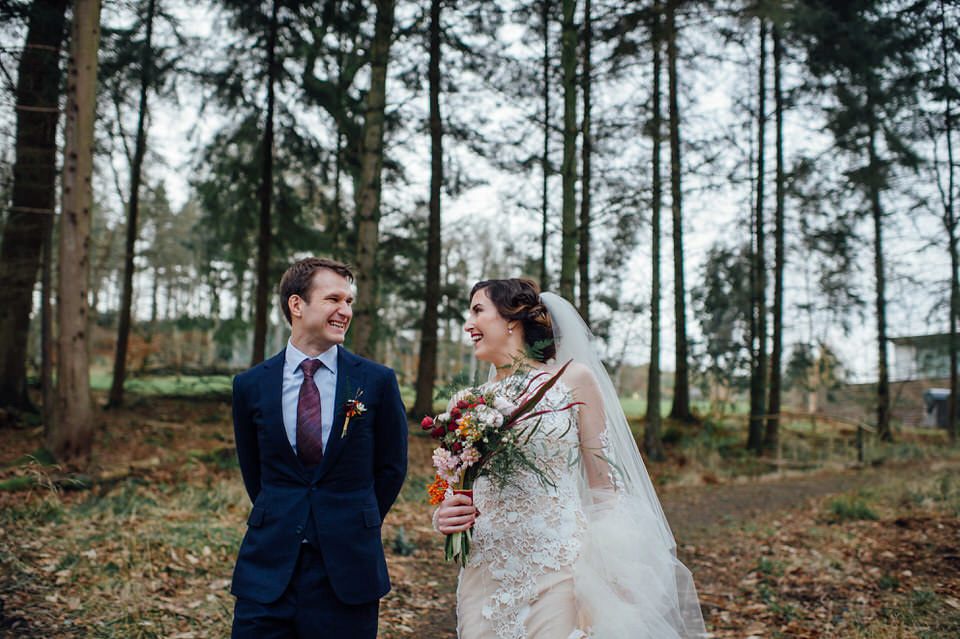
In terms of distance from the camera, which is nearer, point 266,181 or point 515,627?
point 515,627

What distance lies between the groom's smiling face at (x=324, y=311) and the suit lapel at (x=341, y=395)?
0.11 m

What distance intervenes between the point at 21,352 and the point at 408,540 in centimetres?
882

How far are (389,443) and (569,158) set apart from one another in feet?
23.4

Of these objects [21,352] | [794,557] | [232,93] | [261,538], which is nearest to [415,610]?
[261,538]

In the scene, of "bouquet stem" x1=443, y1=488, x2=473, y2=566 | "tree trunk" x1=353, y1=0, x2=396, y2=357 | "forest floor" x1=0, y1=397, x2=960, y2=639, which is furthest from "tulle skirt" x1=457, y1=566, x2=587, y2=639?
"tree trunk" x1=353, y1=0, x2=396, y2=357

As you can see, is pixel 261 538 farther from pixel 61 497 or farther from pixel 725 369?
pixel 725 369

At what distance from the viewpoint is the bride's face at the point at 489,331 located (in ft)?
10.2

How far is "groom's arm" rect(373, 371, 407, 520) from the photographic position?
9.32 feet

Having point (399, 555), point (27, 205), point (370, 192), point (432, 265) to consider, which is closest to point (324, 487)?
point (399, 555)

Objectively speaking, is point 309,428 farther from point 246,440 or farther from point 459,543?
point 459,543

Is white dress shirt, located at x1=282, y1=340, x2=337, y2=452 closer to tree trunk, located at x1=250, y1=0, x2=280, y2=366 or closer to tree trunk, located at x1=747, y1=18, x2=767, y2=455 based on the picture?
tree trunk, located at x1=250, y1=0, x2=280, y2=366

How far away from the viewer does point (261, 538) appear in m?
2.48

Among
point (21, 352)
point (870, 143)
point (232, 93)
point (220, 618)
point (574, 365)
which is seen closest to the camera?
point (574, 365)

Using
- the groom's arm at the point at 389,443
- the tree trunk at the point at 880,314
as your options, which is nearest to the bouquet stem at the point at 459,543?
the groom's arm at the point at 389,443
